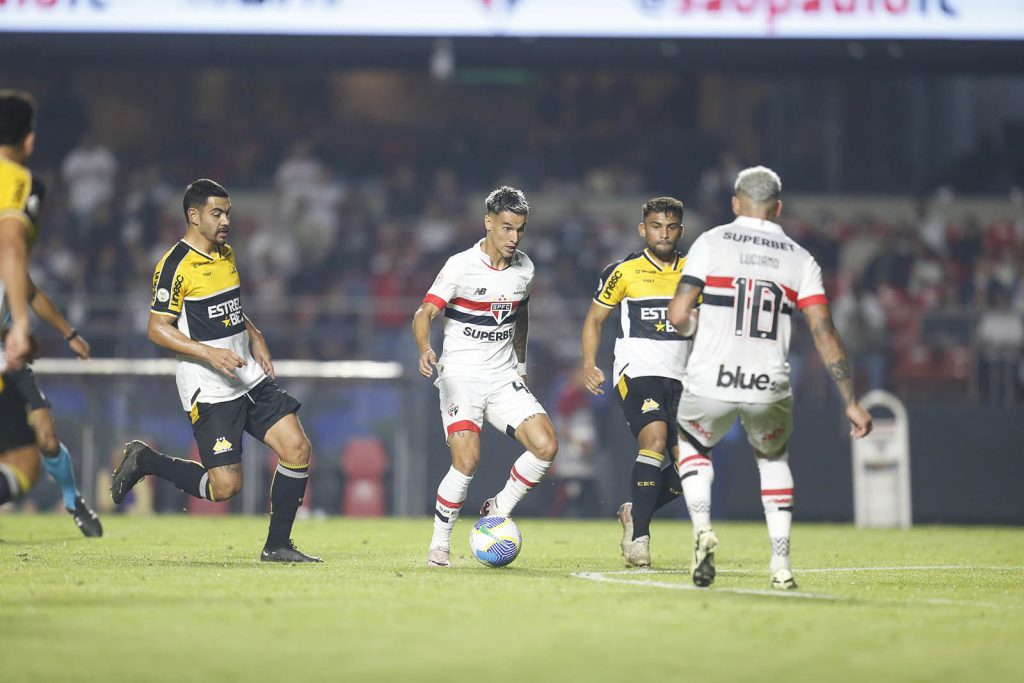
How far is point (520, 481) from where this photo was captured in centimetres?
943

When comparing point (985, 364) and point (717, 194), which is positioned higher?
point (717, 194)

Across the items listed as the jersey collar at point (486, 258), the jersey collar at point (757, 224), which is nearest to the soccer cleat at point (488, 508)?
the jersey collar at point (486, 258)

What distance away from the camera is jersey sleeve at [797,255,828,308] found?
766cm

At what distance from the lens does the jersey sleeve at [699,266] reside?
764 centimetres

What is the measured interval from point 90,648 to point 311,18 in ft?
44.4

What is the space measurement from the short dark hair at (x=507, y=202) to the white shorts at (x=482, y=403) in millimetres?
1062

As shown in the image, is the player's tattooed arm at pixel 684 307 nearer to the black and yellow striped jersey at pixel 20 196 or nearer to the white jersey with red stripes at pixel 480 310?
the white jersey with red stripes at pixel 480 310

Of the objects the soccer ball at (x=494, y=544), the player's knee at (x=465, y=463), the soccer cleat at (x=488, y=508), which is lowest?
the soccer ball at (x=494, y=544)

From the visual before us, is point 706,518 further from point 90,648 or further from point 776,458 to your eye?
point 90,648

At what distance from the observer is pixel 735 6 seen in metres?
17.8

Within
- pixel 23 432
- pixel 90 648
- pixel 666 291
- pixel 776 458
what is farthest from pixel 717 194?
pixel 90 648

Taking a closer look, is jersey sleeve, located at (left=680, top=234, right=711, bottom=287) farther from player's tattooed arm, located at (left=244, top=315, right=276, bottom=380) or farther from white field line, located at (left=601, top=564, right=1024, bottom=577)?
player's tattooed arm, located at (left=244, top=315, right=276, bottom=380)

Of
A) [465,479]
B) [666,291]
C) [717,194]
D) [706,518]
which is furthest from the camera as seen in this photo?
[717,194]

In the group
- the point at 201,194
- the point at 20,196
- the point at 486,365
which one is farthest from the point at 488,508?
the point at 20,196
